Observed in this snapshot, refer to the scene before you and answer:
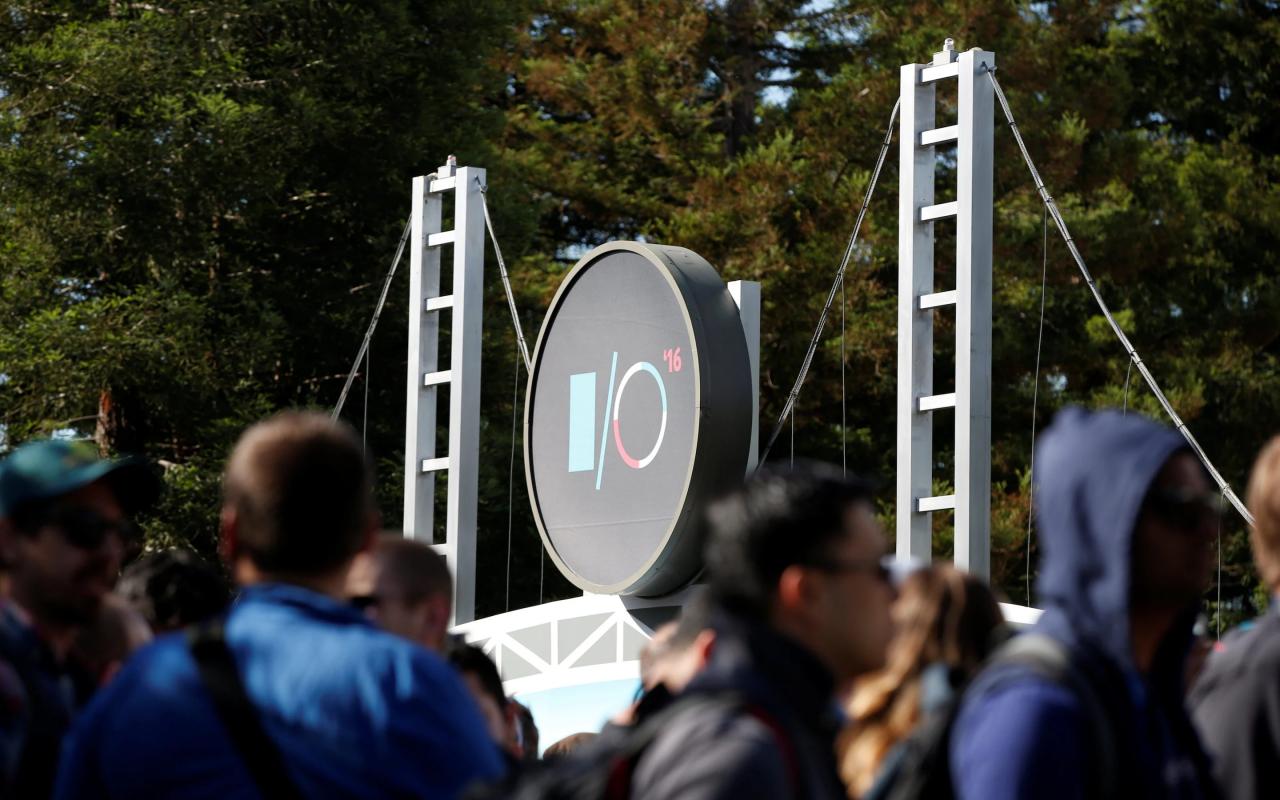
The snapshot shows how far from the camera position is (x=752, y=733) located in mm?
2172

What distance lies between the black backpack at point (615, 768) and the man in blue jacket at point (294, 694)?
0.56 feet

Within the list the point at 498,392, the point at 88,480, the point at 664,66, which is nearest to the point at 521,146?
the point at 664,66

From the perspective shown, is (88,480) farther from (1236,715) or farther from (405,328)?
(405,328)

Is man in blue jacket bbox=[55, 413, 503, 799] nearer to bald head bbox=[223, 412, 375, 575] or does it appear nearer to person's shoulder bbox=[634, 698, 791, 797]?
bald head bbox=[223, 412, 375, 575]

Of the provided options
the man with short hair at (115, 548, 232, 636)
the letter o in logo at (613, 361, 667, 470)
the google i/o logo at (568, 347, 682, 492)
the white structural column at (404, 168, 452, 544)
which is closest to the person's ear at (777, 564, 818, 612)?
the man with short hair at (115, 548, 232, 636)

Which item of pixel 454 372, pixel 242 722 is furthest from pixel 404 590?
pixel 454 372

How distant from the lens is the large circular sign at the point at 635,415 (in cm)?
1081

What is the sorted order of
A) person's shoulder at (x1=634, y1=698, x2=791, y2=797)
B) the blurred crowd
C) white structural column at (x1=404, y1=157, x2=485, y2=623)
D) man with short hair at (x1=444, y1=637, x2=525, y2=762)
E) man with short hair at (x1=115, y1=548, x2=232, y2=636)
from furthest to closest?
white structural column at (x1=404, y1=157, x2=485, y2=623)
man with short hair at (x1=444, y1=637, x2=525, y2=762)
man with short hair at (x1=115, y1=548, x2=232, y2=636)
the blurred crowd
person's shoulder at (x1=634, y1=698, x2=791, y2=797)

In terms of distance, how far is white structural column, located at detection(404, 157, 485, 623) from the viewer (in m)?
14.4

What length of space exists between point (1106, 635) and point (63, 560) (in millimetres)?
1637

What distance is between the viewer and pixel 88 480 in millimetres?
3041

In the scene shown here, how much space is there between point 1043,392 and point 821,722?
21.7 meters

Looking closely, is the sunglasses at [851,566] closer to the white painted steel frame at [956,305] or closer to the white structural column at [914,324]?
the white painted steel frame at [956,305]

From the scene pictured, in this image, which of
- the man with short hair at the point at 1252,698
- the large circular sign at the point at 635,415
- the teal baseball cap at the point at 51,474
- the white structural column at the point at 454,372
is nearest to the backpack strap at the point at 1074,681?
the man with short hair at the point at 1252,698
